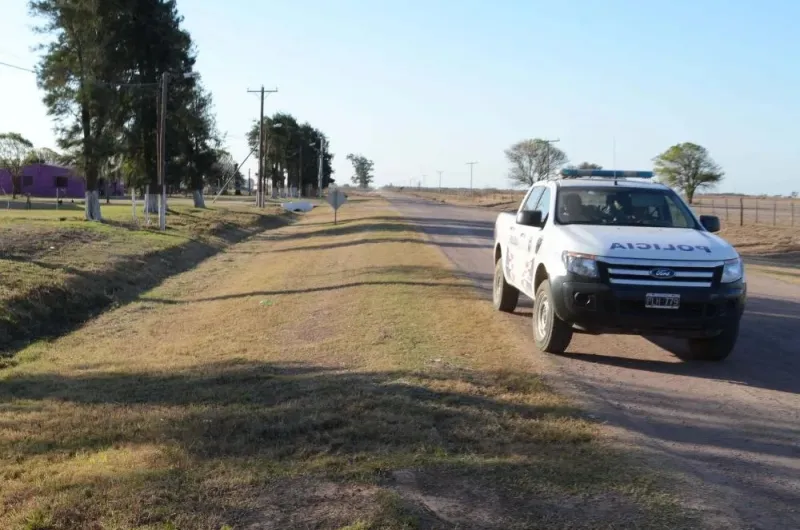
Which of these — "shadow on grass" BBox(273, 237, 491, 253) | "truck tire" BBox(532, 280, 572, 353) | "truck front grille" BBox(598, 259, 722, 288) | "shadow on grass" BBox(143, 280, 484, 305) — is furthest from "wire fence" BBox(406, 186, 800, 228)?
"truck front grille" BBox(598, 259, 722, 288)

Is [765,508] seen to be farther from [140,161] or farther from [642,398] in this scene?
[140,161]

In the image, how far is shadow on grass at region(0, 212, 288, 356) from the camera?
11.6m

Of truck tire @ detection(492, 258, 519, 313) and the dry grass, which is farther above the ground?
truck tire @ detection(492, 258, 519, 313)

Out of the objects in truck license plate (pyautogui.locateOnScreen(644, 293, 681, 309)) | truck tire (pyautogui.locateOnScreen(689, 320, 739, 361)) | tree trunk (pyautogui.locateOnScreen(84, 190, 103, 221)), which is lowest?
truck tire (pyautogui.locateOnScreen(689, 320, 739, 361))

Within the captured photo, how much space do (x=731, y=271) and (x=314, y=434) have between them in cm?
419

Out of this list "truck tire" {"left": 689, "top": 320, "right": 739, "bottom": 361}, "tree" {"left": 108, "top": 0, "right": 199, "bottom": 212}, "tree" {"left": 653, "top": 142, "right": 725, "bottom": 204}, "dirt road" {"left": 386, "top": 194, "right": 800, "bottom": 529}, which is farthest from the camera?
"tree" {"left": 653, "top": 142, "right": 725, "bottom": 204}

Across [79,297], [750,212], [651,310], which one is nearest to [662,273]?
[651,310]

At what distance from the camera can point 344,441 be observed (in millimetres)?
5160

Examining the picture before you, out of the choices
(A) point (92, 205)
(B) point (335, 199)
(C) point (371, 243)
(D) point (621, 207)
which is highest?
(B) point (335, 199)

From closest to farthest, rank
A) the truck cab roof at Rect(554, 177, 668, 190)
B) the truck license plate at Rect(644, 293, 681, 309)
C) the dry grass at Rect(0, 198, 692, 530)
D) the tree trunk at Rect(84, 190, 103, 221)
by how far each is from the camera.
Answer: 1. the dry grass at Rect(0, 198, 692, 530)
2. the truck license plate at Rect(644, 293, 681, 309)
3. the truck cab roof at Rect(554, 177, 668, 190)
4. the tree trunk at Rect(84, 190, 103, 221)

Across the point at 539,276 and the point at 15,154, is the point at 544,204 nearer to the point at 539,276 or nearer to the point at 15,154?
the point at 539,276

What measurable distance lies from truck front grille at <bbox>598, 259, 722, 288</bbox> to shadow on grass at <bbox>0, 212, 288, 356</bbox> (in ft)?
26.6

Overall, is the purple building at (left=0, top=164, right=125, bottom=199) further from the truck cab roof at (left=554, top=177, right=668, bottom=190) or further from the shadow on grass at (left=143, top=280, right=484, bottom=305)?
the truck cab roof at (left=554, top=177, right=668, bottom=190)

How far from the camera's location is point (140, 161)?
36531mm
